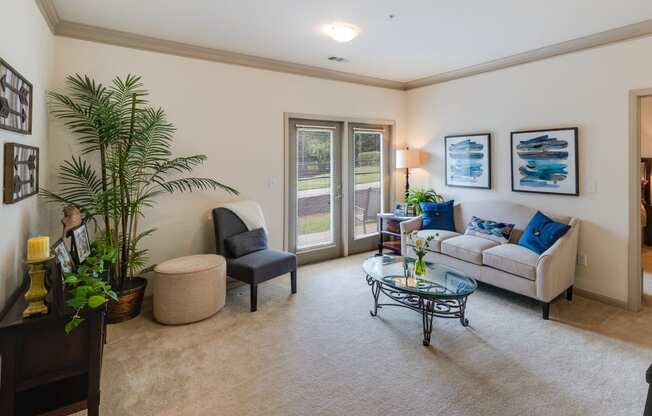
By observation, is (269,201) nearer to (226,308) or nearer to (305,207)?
(305,207)

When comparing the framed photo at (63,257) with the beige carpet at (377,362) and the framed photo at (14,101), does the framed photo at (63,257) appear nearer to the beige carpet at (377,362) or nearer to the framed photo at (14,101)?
the framed photo at (14,101)

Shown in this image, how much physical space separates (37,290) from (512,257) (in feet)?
11.8

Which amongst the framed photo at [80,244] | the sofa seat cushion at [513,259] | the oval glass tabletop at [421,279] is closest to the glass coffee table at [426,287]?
the oval glass tabletop at [421,279]

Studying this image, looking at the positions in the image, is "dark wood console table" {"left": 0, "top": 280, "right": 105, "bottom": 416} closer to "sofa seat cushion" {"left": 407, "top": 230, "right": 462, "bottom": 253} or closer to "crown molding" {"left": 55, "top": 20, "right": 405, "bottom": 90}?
"crown molding" {"left": 55, "top": 20, "right": 405, "bottom": 90}

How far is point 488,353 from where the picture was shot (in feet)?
8.55

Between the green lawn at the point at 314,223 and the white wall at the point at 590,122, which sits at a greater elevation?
the white wall at the point at 590,122

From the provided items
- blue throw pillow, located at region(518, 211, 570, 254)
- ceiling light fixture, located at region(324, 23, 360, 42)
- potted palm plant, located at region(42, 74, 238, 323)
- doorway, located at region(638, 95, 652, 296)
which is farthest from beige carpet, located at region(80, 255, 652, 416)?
doorway, located at region(638, 95, 652, 296)

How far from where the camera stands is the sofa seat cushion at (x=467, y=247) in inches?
146

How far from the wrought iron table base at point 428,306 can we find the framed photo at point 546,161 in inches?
71.9

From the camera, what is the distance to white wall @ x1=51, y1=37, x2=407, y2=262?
3.29 metres

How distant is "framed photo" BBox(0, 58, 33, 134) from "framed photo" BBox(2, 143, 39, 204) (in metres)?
0.12

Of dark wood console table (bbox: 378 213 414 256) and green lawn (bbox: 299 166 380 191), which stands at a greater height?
green lawn (bbox: 299 166 380 191)

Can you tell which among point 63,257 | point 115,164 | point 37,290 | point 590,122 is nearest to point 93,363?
point 37,290

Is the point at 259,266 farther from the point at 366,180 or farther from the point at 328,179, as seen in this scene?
the point at 366,180
